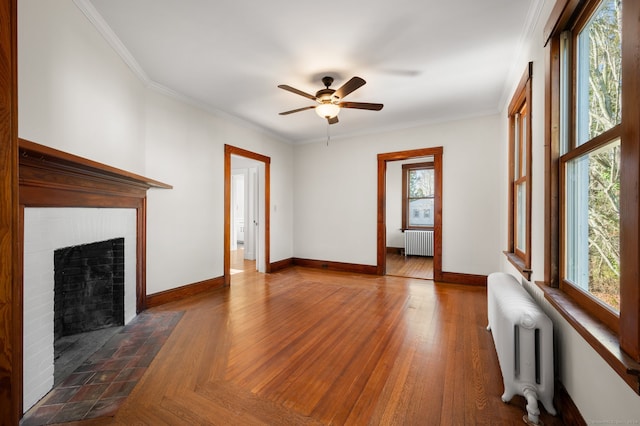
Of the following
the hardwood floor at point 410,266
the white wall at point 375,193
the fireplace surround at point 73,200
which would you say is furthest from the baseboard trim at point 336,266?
the fireplace surround at point 73,200

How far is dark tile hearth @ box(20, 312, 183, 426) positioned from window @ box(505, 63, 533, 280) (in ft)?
10.3

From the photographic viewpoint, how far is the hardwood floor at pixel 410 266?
4.98m

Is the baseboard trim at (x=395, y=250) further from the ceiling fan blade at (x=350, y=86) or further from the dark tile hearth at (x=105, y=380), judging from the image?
the dark tile hearth at (x=105, y=380)

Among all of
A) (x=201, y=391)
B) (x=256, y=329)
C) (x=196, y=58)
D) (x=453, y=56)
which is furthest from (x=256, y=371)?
(x=453, y=56)

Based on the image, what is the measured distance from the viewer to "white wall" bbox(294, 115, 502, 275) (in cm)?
415

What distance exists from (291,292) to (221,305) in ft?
3.24

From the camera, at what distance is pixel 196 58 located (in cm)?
270

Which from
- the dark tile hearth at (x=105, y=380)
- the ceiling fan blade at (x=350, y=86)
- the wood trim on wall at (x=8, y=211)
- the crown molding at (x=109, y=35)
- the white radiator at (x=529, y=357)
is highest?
the crown molding at (x=109, y=35)

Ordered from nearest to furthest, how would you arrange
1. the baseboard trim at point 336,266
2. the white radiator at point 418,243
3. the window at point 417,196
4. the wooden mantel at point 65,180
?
the wooden mantel at point 65,180, the baseboard trim at point 336,266, the white radiator at point 418,243, the window at point 417,196

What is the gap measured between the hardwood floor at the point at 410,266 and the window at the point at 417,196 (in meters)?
0.89

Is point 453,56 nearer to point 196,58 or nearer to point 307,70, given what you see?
point 307,70

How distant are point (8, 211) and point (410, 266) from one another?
5744 mm

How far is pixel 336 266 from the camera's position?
5.45m

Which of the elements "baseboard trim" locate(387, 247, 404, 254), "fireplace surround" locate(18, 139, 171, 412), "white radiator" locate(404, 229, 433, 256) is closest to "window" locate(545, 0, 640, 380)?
"fireplace surround" locate(18, 139, 171, 412)
